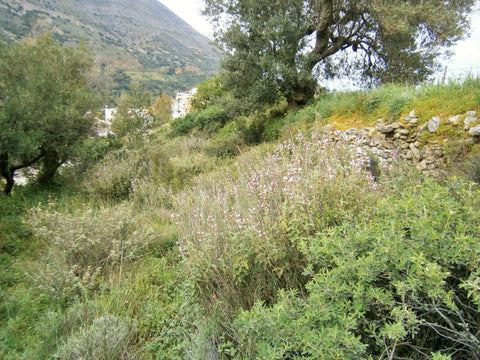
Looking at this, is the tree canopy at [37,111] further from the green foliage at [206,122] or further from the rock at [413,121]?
the rock at [413,121]

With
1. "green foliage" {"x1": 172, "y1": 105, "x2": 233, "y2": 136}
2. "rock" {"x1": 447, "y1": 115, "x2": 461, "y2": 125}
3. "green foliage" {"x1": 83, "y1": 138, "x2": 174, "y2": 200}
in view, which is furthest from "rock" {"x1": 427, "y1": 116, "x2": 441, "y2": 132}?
"green foliage" {"x1": 172, "y1": 105, "x2": 233, "y2": 136}

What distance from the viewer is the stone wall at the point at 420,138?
385cm

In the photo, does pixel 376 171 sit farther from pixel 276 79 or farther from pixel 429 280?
pixel 276 79

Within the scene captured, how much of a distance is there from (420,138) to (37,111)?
809cm

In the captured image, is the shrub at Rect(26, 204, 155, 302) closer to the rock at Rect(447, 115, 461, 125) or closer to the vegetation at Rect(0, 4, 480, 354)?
the vegetation at Rect(0, 4, 480, 354)

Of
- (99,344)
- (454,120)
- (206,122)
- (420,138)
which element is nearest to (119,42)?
(206,122)

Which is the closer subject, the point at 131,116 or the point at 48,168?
the point at 48,168

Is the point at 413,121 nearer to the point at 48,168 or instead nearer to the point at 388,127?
the point at 388,127

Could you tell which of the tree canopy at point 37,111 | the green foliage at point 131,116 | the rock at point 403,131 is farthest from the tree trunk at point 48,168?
the rock at point 403,131

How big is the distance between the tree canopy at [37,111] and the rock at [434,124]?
7793 mm

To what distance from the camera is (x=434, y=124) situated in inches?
168

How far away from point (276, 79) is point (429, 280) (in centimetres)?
→ 800

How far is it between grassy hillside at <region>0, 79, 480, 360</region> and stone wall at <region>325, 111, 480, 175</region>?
0.60 feet

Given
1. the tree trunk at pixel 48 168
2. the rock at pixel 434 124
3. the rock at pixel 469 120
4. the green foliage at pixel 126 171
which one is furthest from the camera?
the tree trunk at pixel 48 168
